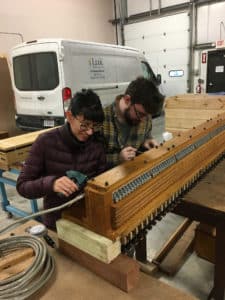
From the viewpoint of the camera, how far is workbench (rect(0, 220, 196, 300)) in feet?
2.47

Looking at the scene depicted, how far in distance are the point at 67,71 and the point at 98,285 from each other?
3.41 meters

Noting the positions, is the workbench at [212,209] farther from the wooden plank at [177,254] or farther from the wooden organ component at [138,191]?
the wooden plank at [177,254]

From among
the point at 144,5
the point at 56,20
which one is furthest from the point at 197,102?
the point at 144,5

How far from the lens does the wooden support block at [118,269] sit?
762 millimetres

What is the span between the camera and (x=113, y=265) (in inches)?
30.8

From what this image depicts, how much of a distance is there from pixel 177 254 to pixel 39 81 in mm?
3204

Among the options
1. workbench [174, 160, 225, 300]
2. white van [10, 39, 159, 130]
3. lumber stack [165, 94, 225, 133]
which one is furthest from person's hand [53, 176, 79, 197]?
white van [10, 39, 159, 130]

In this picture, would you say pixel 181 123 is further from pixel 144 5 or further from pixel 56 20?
pixel 144 5

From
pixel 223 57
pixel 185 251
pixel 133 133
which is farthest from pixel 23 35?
pixel 185 251

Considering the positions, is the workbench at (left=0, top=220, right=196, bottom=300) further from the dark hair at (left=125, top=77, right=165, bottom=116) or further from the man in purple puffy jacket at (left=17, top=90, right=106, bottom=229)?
the dark hair at (left=125, top=77, right=165, bottom=116)

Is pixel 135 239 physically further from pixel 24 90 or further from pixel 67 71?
pixel 24 90

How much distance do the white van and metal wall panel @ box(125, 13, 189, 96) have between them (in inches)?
103

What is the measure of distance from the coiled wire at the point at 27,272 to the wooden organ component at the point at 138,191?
0.47ft

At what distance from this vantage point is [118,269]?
Result: 30.2 inches
